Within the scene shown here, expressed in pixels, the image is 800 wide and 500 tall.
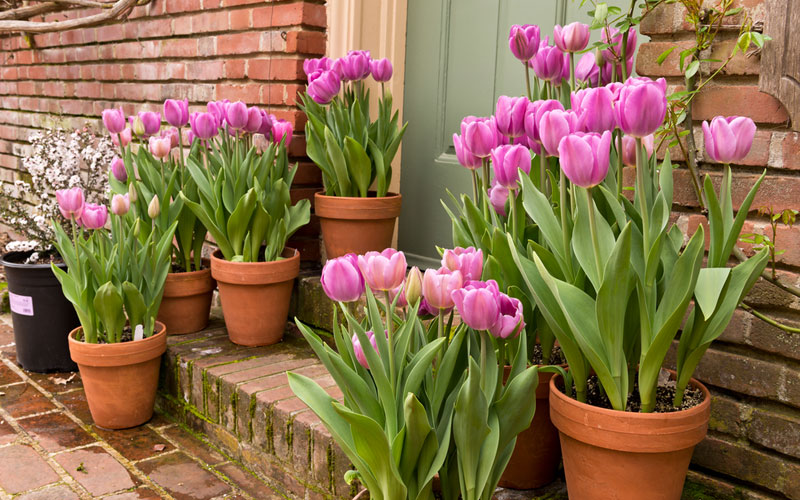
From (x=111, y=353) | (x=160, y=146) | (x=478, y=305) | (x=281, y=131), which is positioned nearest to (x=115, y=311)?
(x=111, y=353)

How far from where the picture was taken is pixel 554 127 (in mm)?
1296

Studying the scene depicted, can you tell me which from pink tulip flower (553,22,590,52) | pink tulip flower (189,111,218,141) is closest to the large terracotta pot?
pink tulip flower (553,22,590,52)

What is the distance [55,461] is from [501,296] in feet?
5.50

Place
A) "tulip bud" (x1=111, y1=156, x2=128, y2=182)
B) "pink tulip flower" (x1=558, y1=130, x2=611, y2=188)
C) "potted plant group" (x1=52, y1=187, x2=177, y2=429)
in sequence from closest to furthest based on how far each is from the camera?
1. "pink tulip flower" (x1=558, y1=130, x2=611, y2=188)
2. "potted plant group" (x1=52, y1=187, x2=177, y2=429)
3. "tulip bud" (x1=111, y1=156, x2=128, y2=182)

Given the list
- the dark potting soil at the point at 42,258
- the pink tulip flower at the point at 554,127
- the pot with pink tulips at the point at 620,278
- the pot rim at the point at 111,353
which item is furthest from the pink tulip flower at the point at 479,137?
the dark potting soil at the point at 42,258

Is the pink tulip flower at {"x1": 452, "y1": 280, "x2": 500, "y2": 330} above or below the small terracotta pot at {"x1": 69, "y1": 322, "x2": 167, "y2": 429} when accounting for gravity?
above

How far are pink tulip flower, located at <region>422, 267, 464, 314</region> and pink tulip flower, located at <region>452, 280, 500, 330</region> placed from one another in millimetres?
28

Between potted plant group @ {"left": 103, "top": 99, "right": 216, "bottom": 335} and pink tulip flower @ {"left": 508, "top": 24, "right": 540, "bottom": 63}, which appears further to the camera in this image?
potted plant group @ {"left": 103, "top": 99, "right": 216, "bottom": 335}

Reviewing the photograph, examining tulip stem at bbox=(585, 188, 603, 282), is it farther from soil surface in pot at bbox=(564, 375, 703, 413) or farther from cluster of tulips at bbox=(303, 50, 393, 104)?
cluster of tulips at bbox=(303, 50, 393, 104)

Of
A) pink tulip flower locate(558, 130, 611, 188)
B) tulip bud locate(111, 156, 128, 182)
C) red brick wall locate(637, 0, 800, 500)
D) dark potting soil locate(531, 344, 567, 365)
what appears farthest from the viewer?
tulip bud locate(111, 156, 128, 182)

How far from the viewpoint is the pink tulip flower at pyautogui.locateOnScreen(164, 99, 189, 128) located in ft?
8.85

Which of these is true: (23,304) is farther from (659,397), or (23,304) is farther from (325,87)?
(659,397)

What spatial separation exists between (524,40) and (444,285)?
2.67ft

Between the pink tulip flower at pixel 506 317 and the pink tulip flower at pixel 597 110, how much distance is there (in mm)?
344
